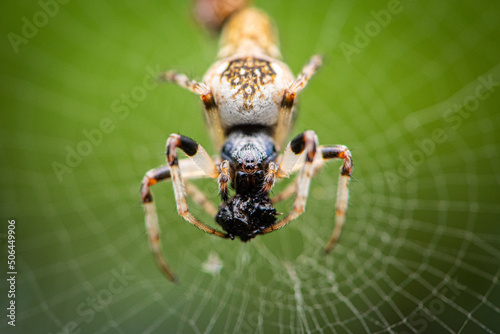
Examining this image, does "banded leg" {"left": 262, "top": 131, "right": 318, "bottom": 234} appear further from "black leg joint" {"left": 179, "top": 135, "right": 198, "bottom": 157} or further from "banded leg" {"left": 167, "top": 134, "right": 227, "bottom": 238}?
"black leg joint" {"left": 179, "top": 135, "right": 198, "bottom": 157}

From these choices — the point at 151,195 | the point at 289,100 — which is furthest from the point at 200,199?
the point at 289,100

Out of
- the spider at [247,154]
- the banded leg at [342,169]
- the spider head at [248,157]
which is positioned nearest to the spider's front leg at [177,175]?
the spider at [247,154]

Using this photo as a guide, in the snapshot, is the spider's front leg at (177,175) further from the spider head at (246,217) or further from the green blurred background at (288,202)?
the green blurred background at (288,202)

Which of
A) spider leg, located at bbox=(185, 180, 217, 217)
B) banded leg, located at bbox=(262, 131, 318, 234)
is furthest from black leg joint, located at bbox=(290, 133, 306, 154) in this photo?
spider leg, located at bbox=(185, 180, 217, 217)

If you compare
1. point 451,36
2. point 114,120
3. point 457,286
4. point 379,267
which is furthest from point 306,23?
point 457,286

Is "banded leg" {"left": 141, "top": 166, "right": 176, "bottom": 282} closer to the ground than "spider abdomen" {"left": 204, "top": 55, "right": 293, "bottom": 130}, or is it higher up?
closer to the ground

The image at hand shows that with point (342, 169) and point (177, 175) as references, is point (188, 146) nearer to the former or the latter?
point (177, 175)
